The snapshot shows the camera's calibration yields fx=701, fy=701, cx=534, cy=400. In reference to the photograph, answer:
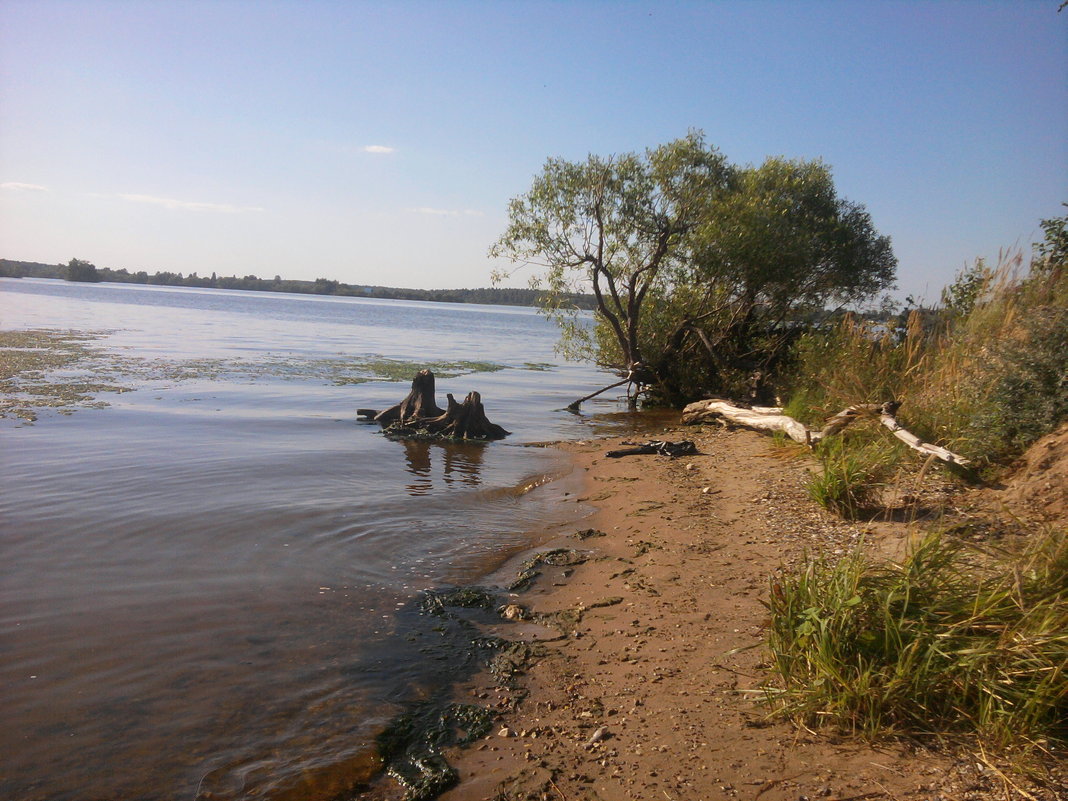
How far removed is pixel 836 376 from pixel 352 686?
9.19 m

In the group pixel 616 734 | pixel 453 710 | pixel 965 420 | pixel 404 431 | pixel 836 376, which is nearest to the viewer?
pixel 616 734

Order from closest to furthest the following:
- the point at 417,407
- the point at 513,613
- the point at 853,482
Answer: the point at 513,613
the point at 853,482
the point at 417,407

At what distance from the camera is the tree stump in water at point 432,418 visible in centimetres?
1501

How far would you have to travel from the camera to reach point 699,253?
18.0 metres

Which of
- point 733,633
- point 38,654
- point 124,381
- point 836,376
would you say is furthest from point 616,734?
point 124,381

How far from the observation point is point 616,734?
3.98m

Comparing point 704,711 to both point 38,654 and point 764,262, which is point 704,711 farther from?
point 764,262

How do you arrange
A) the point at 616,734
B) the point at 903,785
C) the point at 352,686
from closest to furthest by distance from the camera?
the point at 903,785 < the point at 616,734 < the point at 352,686

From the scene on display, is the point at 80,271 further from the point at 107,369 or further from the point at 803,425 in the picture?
the point at 803,425

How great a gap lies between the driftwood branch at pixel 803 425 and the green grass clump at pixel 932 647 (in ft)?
9.58

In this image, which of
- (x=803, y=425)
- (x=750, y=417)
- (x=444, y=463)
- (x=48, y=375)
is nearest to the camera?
(x=803, y=425)

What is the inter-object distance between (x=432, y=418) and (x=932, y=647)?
42.0 feet

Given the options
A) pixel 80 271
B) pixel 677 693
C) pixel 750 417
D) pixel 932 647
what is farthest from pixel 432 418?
pixel 80 271

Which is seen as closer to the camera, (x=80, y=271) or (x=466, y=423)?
(x=466, y=423)
